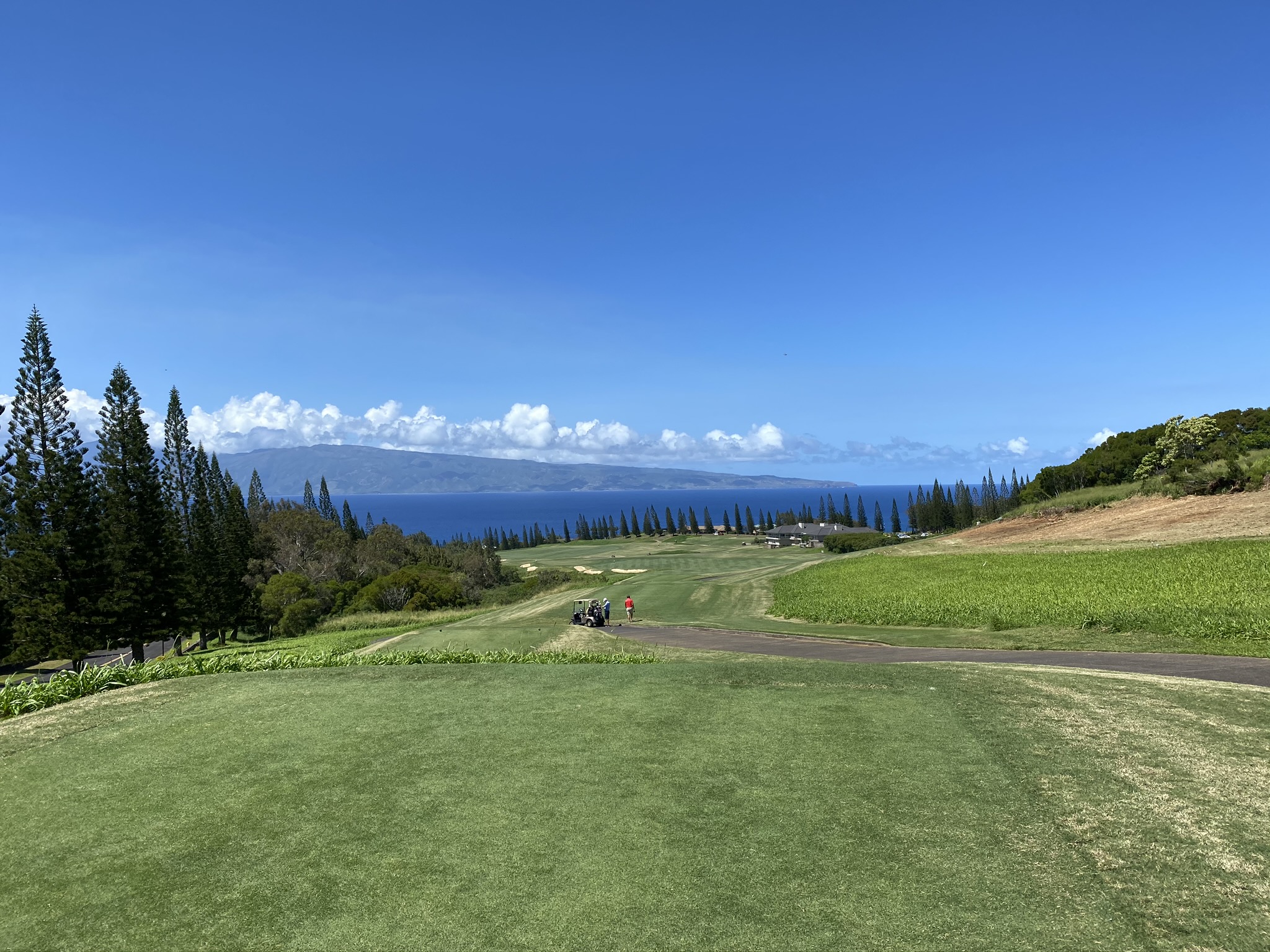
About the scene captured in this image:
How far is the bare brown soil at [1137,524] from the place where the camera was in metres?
31.8

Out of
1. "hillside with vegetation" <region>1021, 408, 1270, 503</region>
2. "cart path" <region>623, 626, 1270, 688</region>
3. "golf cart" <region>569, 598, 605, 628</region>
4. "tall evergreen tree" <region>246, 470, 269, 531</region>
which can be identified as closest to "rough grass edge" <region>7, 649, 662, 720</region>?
"cart path" <region>623, 626, 1270, 688</region>

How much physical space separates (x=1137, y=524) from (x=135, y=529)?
56.3 metres

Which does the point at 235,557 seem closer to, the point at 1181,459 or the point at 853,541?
the point at 1181,459

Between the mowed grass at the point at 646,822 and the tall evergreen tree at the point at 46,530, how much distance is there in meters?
36.1

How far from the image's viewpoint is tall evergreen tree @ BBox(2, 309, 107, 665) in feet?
127

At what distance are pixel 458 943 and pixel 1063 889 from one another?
4326 mm

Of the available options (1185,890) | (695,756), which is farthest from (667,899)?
(1185,890)

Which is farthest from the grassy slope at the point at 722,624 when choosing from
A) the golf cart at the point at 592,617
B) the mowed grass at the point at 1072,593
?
the mowed grass at the point at 1072,593

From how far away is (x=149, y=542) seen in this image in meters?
46.6

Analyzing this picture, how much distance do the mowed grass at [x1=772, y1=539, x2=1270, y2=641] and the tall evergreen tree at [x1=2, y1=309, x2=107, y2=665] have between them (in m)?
36.9

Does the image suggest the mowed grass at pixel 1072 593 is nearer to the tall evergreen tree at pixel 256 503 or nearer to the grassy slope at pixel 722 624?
the grassy slope at pixel 722 624

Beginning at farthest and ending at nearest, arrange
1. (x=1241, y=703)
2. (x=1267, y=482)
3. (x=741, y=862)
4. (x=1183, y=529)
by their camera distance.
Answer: (x=1267, y=482)
(x=1183, y=529)
(x=1241, y=703)
(x=741, y=862)

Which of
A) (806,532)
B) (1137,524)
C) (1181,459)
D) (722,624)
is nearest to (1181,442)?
(1181,459)

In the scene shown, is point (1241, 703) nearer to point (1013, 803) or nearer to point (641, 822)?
point (1013, 803)
